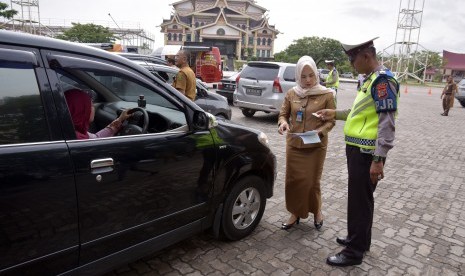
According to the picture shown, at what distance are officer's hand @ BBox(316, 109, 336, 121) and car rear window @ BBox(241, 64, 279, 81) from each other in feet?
21.1

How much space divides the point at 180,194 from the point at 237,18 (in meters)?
91.1

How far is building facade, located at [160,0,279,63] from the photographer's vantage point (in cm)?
8369

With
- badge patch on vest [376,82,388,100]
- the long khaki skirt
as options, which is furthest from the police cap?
the long khaki skirt

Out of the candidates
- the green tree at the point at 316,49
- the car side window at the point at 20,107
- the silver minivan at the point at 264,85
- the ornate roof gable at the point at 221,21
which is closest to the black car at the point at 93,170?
the car side window at the point at 20,107

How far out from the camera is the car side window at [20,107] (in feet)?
5.64

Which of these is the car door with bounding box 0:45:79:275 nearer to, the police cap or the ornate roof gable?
the police cap

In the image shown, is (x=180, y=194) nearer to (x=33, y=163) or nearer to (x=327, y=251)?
(x=33, y=163)

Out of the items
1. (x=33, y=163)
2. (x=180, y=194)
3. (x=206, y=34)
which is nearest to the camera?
(x=33, y=163)

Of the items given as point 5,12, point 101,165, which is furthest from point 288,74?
point 5,12

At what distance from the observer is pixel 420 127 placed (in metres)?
10.8

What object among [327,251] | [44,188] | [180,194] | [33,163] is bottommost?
[327,251]

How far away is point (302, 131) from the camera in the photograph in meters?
3.30

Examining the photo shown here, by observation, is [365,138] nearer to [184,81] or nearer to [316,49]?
[184,81]

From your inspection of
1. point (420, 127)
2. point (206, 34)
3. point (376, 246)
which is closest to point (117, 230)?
point (376, 246)
